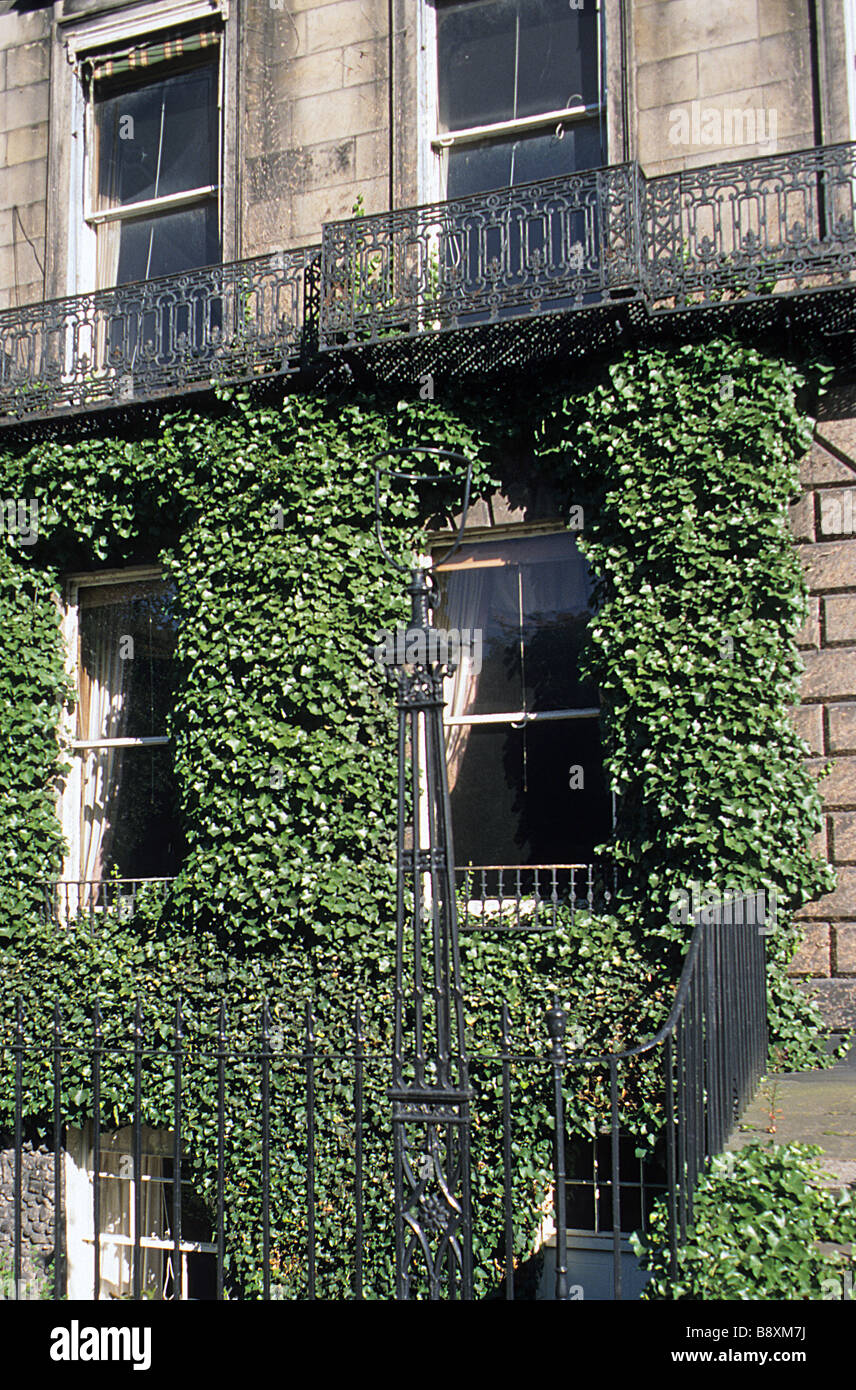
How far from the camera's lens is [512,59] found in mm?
11266

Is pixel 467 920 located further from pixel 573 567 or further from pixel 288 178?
pixel 288 178

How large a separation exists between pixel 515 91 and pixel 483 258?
2.07 m

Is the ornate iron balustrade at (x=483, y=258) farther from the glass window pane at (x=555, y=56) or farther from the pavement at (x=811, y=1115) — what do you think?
the pavement at (x=811, y=1115)

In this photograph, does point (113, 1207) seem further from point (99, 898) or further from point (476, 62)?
point (476, 62)

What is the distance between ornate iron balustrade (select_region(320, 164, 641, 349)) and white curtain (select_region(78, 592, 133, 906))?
11.9ft

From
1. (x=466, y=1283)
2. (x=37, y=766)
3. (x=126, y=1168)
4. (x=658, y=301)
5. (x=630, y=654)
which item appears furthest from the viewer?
(x=37, y=766)

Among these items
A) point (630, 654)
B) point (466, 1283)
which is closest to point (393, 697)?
point (630, 654)

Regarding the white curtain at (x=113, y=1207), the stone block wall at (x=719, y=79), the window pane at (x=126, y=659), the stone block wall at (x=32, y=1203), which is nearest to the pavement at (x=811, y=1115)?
the white curtain at (x=113, y=1207)

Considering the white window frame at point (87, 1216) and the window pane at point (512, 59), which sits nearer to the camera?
the white window frame at point (87, 1216)

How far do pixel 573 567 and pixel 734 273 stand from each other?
2567 mm

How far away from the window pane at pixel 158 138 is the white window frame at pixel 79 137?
0.52ft

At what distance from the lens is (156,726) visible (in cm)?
1168

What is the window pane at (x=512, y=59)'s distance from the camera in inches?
431

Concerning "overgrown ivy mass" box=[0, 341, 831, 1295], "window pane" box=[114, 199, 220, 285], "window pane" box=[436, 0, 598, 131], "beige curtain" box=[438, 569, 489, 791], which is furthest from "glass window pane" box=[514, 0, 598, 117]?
"beige curtain" box=[438, 569, 489, 791]
